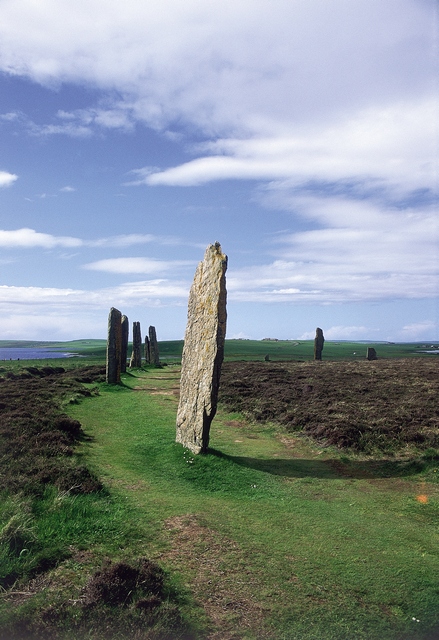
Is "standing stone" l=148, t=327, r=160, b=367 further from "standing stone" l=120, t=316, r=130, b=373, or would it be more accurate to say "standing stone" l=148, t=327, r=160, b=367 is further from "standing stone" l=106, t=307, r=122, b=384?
"standing stone" l=106, t=307, r=122, b=384

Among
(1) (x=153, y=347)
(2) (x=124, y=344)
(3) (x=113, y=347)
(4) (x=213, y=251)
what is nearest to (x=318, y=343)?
(1) (x=153, y=347)

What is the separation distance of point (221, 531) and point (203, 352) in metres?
5.89

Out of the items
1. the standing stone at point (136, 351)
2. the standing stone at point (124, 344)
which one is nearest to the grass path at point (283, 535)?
the standing stone at point (124, 344)

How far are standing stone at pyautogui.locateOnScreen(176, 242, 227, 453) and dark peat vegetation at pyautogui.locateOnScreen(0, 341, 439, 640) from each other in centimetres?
82

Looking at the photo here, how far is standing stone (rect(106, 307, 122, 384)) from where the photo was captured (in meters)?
28.4

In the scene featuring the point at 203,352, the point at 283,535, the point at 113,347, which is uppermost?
the point at 203,352

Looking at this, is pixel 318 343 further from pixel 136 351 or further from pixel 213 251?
pixel 213 251

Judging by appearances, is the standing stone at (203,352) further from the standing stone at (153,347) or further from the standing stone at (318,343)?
the standing stone at (318,343)

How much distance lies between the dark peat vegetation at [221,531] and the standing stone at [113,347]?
38.1 feet

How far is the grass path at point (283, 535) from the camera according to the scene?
231 inches

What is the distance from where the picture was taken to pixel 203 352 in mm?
13211

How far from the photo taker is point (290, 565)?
23.0ft

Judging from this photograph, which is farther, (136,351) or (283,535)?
(136,351)

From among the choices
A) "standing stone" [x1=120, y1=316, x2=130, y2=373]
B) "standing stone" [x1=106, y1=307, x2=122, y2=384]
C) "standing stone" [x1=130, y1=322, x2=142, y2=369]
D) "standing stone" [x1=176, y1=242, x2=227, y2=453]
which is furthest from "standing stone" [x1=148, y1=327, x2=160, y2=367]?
"standing stone" [x1=176, y1=242, x2=227, y2=453]
